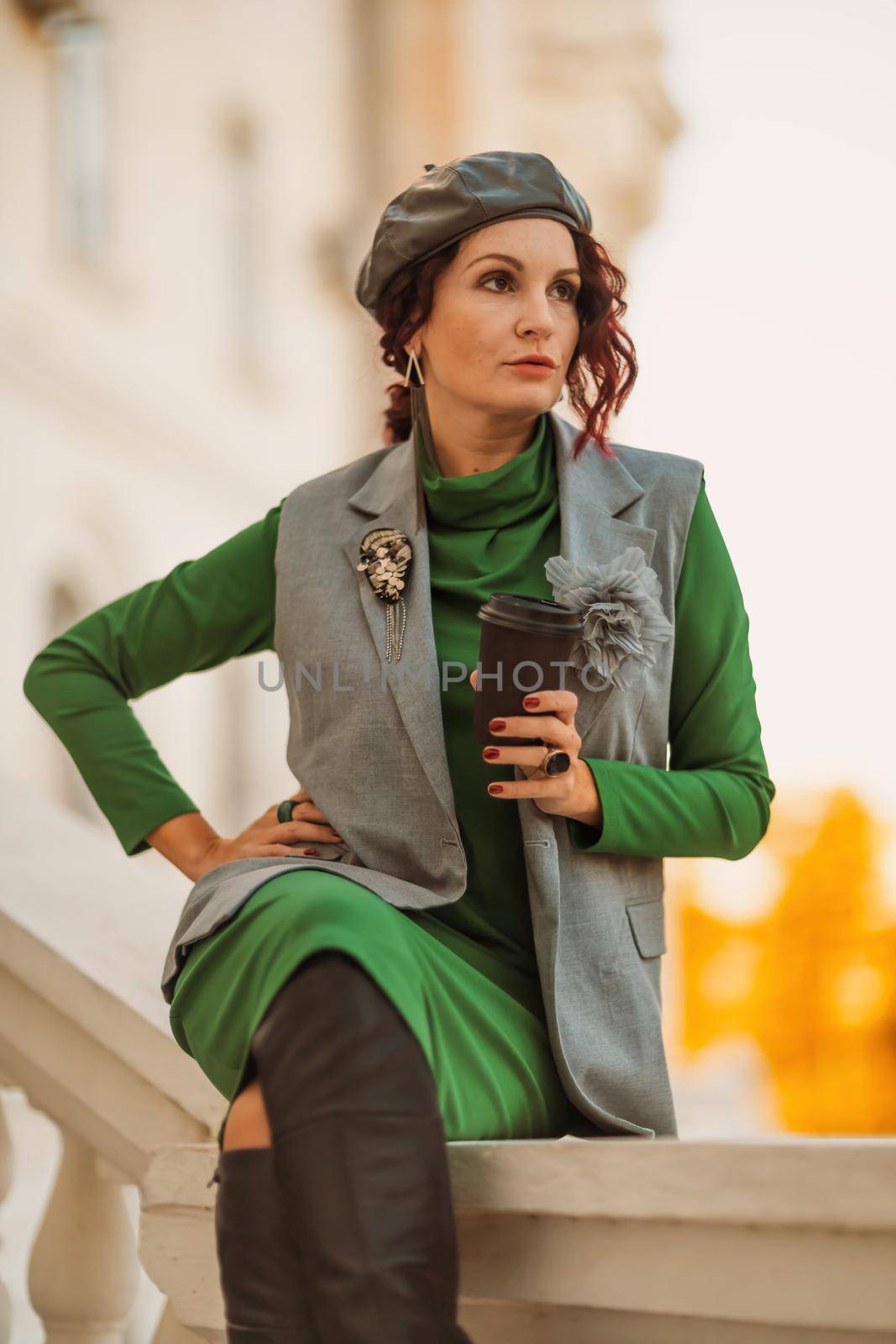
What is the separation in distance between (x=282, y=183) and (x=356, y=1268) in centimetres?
1508

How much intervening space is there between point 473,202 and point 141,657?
0.83 metres

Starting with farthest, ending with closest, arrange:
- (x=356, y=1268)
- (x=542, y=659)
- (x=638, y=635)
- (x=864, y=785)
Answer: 1. (x=864, y=785)
2. (x=638, y=635)
3. (x=542, y=659)
4. (x=356, y=1268)

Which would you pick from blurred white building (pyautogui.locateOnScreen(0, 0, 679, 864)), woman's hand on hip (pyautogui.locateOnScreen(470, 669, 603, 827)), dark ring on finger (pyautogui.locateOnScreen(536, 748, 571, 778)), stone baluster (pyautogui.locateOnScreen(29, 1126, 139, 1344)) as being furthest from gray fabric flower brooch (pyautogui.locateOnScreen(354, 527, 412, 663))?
blurred white building (pyautogui.locateOnScreen(0, 0, 679, 864))

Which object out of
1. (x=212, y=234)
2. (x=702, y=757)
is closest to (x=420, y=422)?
(x=702, y=757)

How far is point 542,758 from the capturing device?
1987mm

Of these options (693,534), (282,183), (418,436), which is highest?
(282,183)

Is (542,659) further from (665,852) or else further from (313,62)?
(313,62)

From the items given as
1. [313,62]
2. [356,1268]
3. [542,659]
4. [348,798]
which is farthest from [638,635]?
[313,62]

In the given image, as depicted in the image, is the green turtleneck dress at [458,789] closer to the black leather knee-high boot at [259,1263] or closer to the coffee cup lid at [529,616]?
the black leather knee-high boot at [259,1263]

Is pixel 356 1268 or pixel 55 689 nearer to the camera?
pixel 356 1268

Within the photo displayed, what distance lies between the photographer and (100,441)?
12570 mm

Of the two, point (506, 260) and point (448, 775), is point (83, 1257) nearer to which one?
point (448, 775)

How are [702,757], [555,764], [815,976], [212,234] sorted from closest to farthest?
[555,764], [702,757], [212,234], [815,976]

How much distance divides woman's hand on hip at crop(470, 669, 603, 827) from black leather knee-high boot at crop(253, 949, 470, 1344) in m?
0.38
